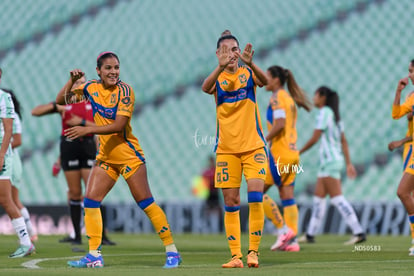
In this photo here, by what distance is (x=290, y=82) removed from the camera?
9148mm

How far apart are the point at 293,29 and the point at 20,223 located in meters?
13.2

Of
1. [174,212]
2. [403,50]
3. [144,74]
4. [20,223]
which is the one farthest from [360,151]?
[20,223]

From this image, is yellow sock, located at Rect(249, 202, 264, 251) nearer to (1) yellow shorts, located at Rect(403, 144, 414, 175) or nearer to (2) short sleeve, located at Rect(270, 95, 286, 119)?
(1) yellow shorts, located at Rect(403, 144, 414, 175)

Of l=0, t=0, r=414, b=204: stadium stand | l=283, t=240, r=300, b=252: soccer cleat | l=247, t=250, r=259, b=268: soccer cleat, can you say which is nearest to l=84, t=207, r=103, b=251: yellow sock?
l=247, t=250, r=259, b=268: soccer cleat

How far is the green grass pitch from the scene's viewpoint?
18.6 ft

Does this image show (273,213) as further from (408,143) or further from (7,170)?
(7,170)

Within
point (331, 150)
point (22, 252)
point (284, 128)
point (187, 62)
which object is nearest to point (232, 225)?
point (22, 252)

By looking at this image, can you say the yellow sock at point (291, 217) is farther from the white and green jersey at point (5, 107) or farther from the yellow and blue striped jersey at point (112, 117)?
the white and green jersey at point (5, 107)

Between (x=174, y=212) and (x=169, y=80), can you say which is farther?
(x=169, y=80)

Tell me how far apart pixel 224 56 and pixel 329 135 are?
15.9ft

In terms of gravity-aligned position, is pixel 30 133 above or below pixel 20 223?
above

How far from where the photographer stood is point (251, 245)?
6.17m

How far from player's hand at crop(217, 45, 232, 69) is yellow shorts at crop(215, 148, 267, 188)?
0.77m

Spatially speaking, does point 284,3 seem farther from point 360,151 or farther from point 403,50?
point 360,151
